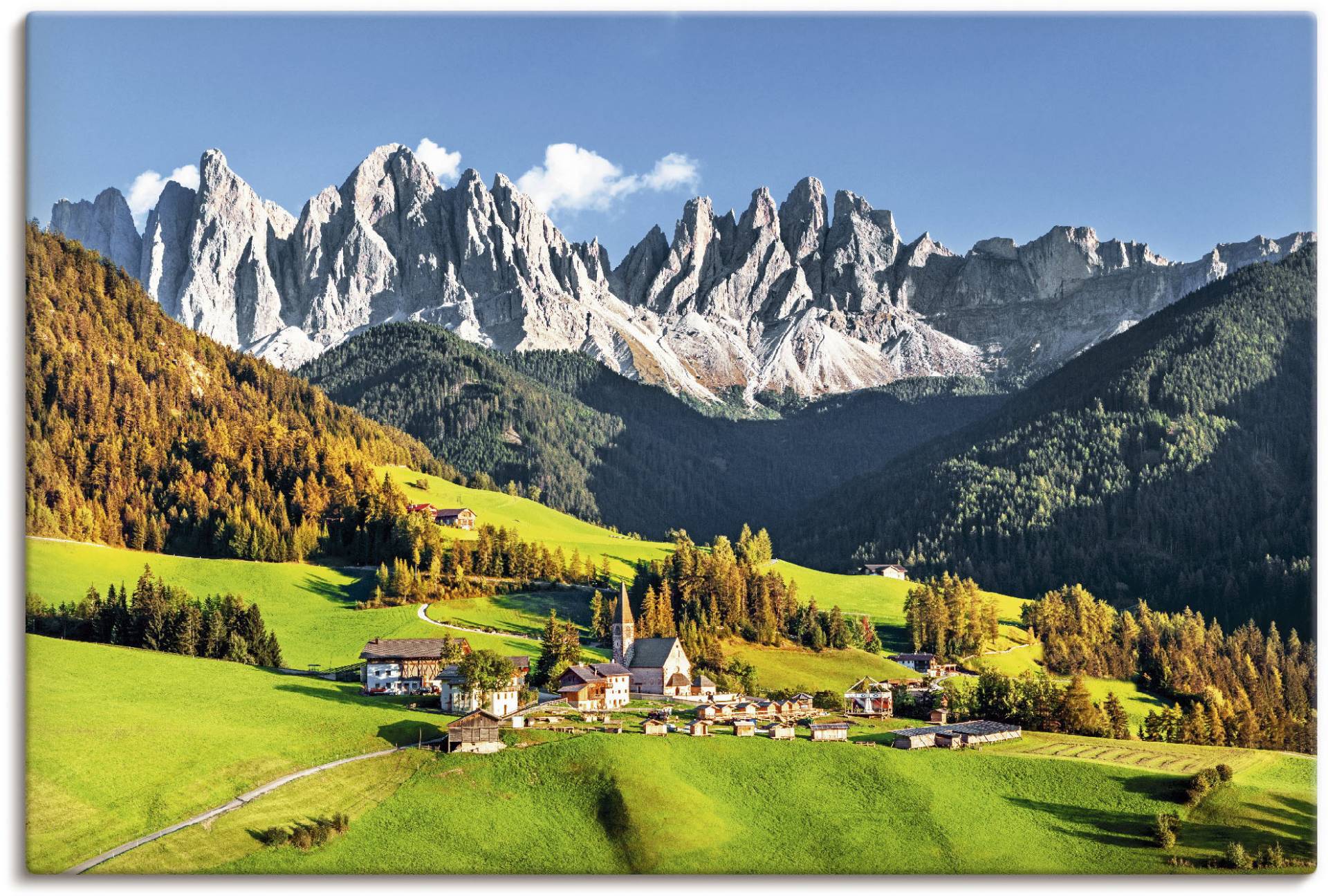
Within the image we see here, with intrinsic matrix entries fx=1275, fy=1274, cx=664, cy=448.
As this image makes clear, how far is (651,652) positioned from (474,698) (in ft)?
36.7

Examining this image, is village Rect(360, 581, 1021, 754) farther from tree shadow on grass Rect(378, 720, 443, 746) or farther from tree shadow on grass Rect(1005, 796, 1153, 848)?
tree shadow on grass Rect(1005, 796, 1153, 848)

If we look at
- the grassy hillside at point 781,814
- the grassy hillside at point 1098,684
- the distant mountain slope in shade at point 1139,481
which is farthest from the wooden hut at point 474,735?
the distant mountain slope in shade at point 1139,481

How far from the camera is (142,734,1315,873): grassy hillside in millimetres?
34562

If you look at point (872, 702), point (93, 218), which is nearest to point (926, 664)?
point (872, 702)

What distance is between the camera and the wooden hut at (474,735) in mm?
39844

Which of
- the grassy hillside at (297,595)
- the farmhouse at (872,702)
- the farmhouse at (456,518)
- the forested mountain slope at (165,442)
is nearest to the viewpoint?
the forested mountain slope at (165,442)

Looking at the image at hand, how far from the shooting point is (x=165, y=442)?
2579 inches

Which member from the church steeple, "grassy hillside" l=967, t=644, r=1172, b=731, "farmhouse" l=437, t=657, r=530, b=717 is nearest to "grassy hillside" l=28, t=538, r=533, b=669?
the church steeple

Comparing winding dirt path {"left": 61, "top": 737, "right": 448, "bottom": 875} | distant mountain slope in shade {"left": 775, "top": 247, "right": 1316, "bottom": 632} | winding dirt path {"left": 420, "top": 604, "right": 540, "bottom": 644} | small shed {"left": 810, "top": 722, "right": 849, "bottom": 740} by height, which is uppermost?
distant mountain slope in shade {"left": 775, "top": 247, "right": 1316, "bottom": 632}

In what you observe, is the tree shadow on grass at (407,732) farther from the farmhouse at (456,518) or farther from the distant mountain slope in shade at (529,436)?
the distant mountain slope in shade at (529,436)

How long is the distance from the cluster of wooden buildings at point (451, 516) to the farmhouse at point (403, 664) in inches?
1008

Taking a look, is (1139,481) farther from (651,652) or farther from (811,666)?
(651,652)

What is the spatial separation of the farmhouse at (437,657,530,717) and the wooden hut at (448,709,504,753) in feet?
7.14

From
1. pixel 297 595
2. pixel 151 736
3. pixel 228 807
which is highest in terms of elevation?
pixel 297 595
